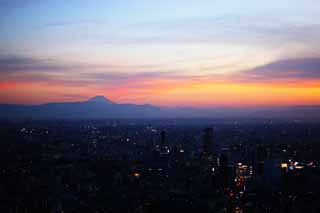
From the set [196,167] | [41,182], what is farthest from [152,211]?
[196,167]

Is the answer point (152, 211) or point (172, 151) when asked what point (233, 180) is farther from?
point (172, 151)

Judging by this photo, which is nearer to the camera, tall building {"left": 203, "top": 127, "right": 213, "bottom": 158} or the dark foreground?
the dark foreground

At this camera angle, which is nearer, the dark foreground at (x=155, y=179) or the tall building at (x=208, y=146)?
the dark foreground at (x=155, y=179)

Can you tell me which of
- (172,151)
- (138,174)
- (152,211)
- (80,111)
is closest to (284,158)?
(172,151)

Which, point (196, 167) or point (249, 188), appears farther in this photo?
point (196, 167)

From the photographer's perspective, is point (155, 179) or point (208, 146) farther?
point (208, 146)

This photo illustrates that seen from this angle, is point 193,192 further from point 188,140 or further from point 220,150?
point 188,140

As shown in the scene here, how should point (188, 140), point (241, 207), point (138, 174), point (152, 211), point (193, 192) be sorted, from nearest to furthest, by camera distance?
point (152, 211) → point (241, 207) → point (193, 192) → point (138, 174) → point (188, 140)

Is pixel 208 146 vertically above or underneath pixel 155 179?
above

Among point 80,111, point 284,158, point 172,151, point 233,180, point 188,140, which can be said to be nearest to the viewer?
point 233,180
